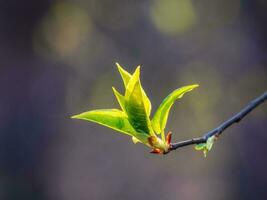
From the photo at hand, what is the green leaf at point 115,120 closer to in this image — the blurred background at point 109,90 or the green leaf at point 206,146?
the green leaf at point 206,146

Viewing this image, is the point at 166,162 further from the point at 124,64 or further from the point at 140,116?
the point at 140,116

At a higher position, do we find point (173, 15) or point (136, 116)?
point (173, 15)

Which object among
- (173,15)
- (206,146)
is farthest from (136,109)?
(173,15)

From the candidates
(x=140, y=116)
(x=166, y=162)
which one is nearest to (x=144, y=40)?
(x=166, y=162)

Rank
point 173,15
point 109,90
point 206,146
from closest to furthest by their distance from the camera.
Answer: point 206,146 < point 173,15 < point 109,90

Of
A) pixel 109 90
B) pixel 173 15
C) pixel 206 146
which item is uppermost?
pixel 173 15

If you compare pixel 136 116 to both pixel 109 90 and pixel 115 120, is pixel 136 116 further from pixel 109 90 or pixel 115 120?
pixel 109 90
